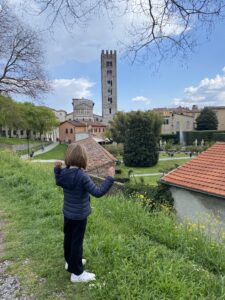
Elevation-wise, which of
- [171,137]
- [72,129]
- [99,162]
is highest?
[72,129]

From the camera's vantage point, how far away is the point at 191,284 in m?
2.80

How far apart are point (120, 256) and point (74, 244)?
0.55m

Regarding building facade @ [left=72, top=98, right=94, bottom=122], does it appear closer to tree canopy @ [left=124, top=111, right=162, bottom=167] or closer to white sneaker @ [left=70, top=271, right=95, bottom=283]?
tree canopy @ [left=124, top=111, right=162, bottom=167]

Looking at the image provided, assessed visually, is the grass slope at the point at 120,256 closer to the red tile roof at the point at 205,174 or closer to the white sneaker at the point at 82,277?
the white sneaker at the point at 82,277

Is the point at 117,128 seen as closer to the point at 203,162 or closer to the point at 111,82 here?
the point at 203,162

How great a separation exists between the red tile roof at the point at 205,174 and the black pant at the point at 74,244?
7851mm

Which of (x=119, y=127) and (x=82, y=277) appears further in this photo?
(x=119, y=127)

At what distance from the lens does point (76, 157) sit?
2.95 m

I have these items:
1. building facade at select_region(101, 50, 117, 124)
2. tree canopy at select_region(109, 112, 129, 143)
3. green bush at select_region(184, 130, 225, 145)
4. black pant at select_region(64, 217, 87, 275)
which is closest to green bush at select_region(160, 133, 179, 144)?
green bush at select_region(184, 130, 225, 145)

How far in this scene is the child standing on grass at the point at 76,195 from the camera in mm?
2910

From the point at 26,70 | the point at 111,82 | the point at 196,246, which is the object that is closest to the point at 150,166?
the point at 26,70

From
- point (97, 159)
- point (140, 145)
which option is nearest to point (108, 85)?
point (140, 145)

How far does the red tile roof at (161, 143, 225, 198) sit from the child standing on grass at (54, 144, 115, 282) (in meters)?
7.88

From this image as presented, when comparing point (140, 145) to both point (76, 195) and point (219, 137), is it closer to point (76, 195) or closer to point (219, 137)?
point (219, 137)
